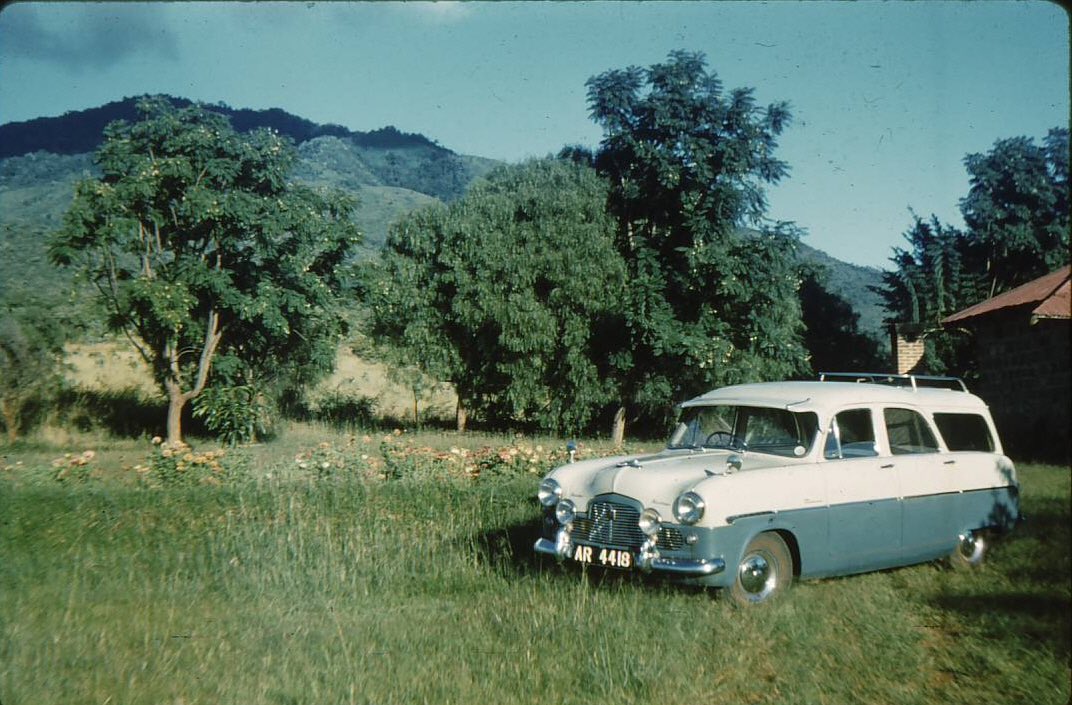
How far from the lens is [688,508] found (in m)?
5.83

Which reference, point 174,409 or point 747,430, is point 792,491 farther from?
point 174,409

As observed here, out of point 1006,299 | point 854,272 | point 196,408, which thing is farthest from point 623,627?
point 854,272

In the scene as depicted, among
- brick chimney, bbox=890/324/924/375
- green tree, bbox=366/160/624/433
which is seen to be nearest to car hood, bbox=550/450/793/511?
green tree, bbox=366/160/624/433

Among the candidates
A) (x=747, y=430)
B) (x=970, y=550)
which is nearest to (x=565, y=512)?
(x=747, y=430)

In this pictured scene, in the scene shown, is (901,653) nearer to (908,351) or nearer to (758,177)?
(908,351)

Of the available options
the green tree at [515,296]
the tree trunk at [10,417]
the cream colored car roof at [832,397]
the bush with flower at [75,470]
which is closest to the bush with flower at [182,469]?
the bush with flower at [75,470]

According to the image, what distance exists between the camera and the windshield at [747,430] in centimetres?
695

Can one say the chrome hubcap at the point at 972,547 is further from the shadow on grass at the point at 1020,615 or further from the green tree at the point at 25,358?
the green tree at the point at 25,358

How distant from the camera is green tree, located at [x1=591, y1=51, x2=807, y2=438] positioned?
22.2 metres

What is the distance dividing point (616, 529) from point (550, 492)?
779 millimetres

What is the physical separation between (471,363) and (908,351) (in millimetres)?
13352

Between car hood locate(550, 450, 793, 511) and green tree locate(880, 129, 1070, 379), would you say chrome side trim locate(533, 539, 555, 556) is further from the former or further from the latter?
green tree locate(880, 129, 1070, 379)

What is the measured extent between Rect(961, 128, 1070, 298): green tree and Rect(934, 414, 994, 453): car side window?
1591 cm

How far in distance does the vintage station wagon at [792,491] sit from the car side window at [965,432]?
13mm
